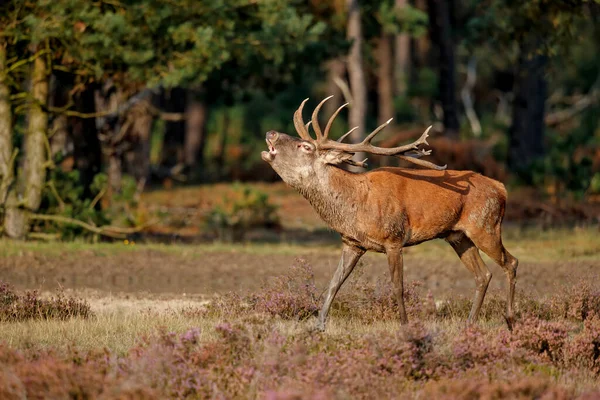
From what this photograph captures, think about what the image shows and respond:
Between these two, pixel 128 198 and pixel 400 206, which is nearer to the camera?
pixel 400 206

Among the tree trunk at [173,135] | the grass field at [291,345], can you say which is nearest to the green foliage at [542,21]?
the grass field at [291,345]

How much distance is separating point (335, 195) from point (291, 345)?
2.34 m

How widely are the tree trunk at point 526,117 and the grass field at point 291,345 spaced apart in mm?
15094

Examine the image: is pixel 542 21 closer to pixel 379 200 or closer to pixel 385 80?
pixel 379 200

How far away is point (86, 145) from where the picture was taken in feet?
72.6

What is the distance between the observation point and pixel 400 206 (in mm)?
11961

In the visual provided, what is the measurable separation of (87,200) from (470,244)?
9.35m

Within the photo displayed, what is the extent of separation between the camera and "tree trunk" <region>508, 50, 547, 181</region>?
3144 centimetres

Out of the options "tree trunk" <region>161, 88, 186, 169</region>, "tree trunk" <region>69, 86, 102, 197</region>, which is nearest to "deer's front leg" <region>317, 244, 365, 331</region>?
"tree trunk" <region>69, 86, 102, 197</region>

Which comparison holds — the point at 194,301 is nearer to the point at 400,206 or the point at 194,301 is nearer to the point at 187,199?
the point at 400,206

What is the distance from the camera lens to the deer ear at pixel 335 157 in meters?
12.0

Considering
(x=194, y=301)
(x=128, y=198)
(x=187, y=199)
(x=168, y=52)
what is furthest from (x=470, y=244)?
(x=187, y=199)

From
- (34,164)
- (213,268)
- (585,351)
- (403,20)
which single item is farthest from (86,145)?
(585,351)

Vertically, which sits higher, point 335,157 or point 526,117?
point 335,157
